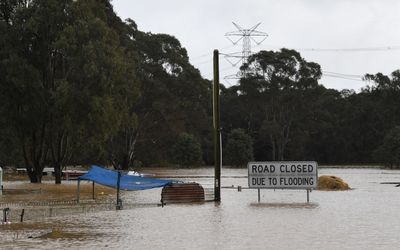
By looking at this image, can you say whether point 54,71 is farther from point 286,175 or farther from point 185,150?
point 185,150

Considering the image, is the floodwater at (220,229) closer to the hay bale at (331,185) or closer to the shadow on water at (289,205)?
the shadow on water at (289,205)

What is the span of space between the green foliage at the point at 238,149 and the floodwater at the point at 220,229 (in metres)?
86.3

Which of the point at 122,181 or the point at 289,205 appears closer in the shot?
the point at 289,205

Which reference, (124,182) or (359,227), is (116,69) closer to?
(124,182)

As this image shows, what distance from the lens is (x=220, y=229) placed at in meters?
18.2

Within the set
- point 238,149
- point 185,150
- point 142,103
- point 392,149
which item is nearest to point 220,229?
point 142,103

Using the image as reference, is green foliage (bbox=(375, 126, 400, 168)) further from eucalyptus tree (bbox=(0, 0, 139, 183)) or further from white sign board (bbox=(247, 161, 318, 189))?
white sign board (bbox=(247, 161, 318, 189))

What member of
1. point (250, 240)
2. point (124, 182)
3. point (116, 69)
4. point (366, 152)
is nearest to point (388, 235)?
point (250, 240)

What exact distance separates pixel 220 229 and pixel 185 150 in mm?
90733

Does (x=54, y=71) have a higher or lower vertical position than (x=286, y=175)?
higher

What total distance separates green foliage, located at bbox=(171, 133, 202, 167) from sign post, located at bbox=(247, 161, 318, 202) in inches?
2979

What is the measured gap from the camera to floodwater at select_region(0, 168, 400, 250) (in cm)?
1485

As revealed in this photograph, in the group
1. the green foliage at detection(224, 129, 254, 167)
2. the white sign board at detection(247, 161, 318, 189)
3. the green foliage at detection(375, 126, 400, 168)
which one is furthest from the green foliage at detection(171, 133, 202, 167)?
the white sign board at detection(247, 161, 318, 189)

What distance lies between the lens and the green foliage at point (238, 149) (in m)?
114
